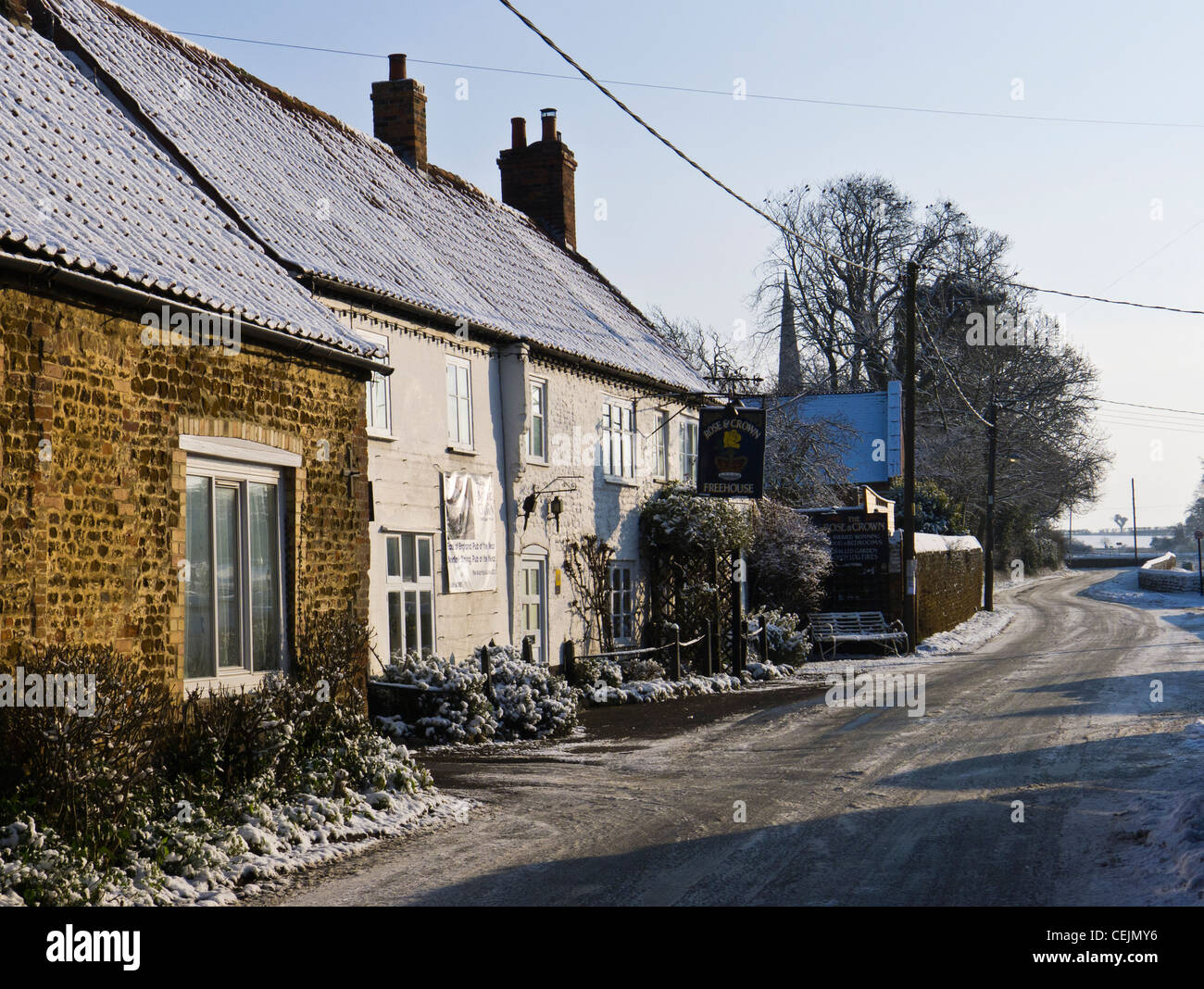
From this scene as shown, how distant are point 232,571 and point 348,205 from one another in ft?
30.2

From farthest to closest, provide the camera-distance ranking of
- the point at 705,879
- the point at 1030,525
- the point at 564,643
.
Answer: the point at 1030,525
the point at 564,643
the point at 705,879

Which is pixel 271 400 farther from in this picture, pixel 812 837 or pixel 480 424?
pixel 480 424

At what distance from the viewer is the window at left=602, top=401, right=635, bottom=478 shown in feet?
76.3

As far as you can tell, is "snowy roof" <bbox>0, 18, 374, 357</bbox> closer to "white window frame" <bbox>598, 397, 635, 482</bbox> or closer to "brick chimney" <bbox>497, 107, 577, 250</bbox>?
"white window frame" <bbox>598, 397, 635, 482</bbox>

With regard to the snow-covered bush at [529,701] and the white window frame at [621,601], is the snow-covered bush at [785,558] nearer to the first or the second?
the white window frame at [621,601]

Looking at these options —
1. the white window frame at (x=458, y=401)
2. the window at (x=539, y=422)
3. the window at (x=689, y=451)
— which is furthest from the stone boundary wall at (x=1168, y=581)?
the white window frame at (x=458, y=401)

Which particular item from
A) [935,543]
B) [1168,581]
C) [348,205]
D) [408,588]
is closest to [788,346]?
[1168,581]

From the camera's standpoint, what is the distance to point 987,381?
52.7 metres

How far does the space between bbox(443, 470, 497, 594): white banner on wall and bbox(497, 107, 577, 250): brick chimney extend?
1153 cm

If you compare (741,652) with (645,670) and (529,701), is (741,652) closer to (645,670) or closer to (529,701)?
(645,670)

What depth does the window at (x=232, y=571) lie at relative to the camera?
10.8 m

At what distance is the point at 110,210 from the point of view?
11180 millimetres
